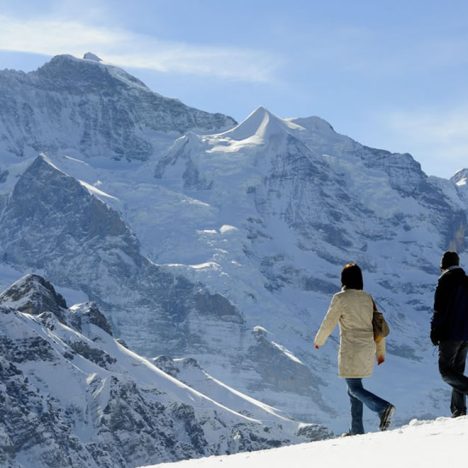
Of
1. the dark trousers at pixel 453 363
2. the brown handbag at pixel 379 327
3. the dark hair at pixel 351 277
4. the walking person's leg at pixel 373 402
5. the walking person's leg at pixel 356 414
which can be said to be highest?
the dark hair at pixel 351 277

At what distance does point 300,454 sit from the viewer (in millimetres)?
22078

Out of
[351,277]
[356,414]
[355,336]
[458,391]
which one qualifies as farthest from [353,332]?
[458,391]

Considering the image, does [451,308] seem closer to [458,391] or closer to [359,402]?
[458,391]

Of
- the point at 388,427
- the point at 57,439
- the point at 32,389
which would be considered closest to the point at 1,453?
the point at 57,439

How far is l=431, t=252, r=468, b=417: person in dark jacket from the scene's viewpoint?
24.8 meters

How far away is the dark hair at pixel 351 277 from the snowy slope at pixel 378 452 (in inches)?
107

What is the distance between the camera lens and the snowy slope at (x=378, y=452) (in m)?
19.0

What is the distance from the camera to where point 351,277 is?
24250mm

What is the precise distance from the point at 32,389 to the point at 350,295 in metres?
179

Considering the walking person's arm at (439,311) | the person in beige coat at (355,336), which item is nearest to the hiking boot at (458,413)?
the walking person's arm at (439,311)

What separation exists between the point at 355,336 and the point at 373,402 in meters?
1.26

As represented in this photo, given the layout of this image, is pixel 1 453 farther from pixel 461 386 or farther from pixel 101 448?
pixel 461 386

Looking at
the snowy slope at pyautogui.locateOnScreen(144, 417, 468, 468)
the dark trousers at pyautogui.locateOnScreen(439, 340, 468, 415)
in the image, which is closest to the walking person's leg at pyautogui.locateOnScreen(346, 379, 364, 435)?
the snowy slope at pyautogui.locateOnScreen(144, 417, 468, 468)

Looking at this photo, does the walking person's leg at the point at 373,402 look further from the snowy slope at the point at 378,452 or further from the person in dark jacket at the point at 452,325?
the person in dark jacket at the point at 452,325
